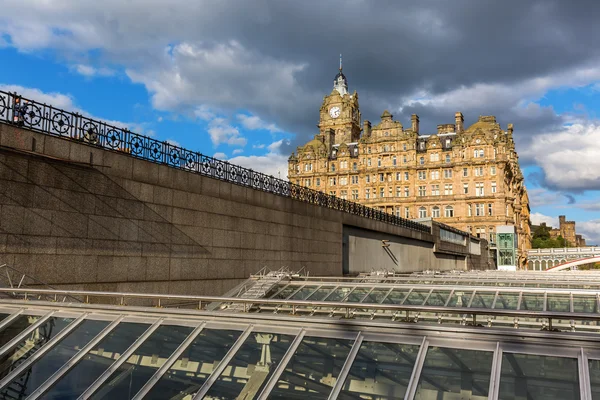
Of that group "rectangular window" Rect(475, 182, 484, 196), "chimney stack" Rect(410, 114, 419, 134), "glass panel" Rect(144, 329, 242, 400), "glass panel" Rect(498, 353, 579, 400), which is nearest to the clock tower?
"chimney stack" Rect(410, 114, 419, 134)

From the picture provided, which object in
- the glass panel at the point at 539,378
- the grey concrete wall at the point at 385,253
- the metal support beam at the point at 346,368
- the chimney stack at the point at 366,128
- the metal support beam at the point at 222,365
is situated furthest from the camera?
the chimney stack at the point at 366,128

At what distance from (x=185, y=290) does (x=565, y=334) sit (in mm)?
14613

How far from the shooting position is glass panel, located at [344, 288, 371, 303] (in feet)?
56.7

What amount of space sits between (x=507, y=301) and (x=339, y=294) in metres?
5.47

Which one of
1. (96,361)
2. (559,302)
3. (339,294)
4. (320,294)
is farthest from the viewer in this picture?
(320,294)

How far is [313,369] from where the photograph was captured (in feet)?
21.1

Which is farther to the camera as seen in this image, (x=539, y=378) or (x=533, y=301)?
(x=533, y=301)

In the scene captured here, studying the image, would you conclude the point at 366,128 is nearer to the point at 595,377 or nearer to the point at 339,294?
the point at 339,294

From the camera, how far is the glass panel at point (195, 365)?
639cm

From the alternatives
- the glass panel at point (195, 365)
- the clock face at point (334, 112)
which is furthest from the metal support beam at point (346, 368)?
the clock face at point (334, 112)

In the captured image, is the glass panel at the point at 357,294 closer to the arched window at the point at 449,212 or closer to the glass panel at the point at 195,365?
the glass panel at the point at 195,365

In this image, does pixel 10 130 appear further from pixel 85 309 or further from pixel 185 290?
pixel 185 290

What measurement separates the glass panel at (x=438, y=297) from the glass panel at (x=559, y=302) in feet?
10.3

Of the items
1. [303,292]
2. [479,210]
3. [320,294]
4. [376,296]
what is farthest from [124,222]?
[479,210]
